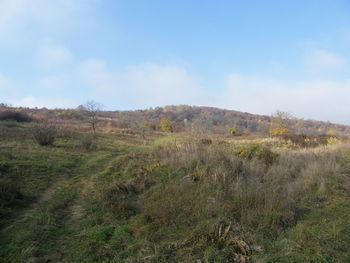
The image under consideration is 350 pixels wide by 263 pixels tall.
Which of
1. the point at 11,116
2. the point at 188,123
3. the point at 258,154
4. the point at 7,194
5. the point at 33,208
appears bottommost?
the point at 33,208

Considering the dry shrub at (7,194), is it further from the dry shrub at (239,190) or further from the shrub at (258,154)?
the shrub at (258,154)

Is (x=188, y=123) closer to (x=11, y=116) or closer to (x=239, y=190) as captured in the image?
(x=11, y=116)

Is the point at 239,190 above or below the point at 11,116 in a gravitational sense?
below

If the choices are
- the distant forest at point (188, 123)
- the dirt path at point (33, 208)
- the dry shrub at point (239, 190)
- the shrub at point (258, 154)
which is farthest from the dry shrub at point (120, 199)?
the distant forest at point (188, 123)

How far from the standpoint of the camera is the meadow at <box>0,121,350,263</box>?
3162mm

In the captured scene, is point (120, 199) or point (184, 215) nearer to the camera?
point (184, 215)

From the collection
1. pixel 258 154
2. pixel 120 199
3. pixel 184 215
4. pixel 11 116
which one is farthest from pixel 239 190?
pixel 11 116

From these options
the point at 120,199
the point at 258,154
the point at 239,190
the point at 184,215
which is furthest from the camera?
the point at 258,154

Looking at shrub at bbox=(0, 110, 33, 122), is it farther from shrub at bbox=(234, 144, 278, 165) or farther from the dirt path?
shrub at bbox=(234, 144, 278, 165)

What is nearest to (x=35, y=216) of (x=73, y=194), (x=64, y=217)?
(x=64, y=217)

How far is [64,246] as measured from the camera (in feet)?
11.5

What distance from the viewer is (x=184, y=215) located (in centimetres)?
421

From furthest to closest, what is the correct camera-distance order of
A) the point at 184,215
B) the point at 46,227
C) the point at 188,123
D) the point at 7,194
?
the point at 188,123 → the point at 7,194 → the point at 184,215 → the point at 46,227

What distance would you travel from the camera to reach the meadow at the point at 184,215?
3.16 m
